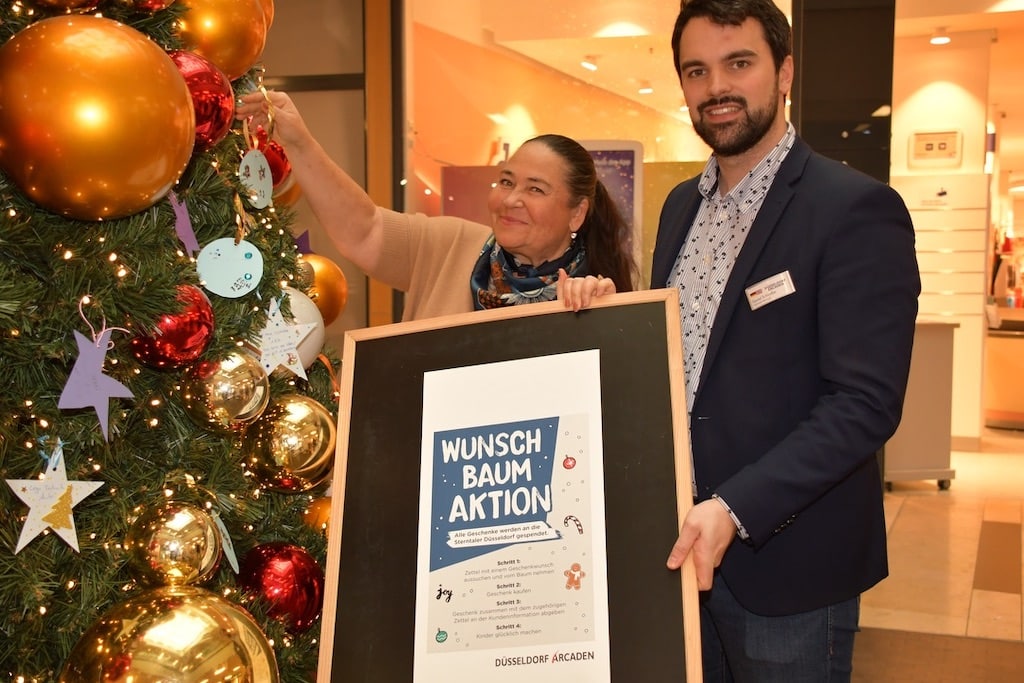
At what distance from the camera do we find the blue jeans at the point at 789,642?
1586 millimetres

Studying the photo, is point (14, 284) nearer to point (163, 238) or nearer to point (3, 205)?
point (3, 205)

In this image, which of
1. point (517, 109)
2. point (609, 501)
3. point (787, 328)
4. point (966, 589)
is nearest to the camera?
point (609, 501)

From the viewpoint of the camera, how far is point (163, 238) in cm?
145

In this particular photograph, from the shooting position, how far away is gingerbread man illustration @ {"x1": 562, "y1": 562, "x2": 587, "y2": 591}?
1332 mm

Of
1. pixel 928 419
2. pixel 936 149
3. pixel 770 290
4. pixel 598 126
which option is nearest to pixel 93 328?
pixel 770 290

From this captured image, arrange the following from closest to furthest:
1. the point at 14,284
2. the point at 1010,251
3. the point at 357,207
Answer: the point at 14,284 → the point at 357,207 → the point at 1010,251

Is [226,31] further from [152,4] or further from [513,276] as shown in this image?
[513,276]

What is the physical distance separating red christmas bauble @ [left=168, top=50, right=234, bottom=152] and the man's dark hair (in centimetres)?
78

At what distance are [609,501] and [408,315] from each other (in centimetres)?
114

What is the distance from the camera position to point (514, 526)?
4.56 feet

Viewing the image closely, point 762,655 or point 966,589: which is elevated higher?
point 762,655

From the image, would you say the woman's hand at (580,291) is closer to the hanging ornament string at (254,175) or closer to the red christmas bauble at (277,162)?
the hanging ornament string at (254,175)

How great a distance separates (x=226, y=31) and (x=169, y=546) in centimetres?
85

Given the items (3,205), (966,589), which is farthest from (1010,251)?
(3,205)
